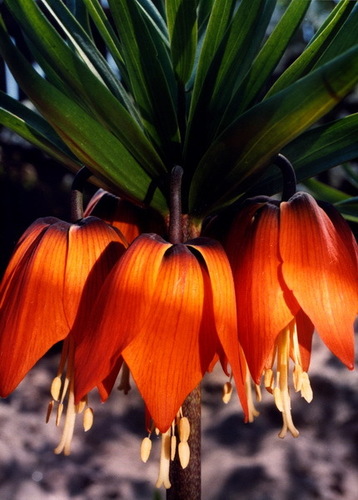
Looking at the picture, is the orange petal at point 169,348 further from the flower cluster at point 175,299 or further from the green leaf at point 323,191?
the green leaf at point 323,191

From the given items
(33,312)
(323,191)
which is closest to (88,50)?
(33,312)

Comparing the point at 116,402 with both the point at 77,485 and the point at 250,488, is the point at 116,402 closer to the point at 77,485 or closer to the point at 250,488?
the point at 77,485

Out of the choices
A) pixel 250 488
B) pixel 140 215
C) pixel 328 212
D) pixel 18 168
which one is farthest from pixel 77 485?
pixel 328 212

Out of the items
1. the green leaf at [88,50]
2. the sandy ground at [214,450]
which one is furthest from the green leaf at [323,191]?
the sandy ground at [214,450]

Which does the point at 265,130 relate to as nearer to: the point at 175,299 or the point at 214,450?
the point at 175,299

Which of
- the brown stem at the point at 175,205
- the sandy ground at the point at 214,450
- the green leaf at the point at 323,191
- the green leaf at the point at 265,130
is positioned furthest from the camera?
the sandy ground at the point at 214,450
